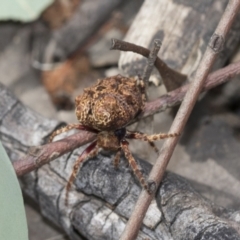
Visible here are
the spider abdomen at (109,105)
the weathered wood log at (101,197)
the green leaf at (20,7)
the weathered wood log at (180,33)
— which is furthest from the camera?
the green leaf at (20,7)

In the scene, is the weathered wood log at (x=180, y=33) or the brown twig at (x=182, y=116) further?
the weathered wood log at (x=180, y=33)

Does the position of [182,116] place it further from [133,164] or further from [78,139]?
[78,139]

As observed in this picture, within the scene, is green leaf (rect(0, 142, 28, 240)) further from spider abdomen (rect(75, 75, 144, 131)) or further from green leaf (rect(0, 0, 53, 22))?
green leaf (rect(0, 0, 53, 22))

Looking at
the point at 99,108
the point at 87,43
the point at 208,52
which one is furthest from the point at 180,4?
the point at 87,43

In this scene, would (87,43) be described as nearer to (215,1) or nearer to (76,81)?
(76,81)

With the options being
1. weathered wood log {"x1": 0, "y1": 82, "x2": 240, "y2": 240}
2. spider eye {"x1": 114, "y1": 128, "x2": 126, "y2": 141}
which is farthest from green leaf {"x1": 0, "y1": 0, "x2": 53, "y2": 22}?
spider eye {"x1": 114, "y1": 128, "x2": 126, "y2": 141}

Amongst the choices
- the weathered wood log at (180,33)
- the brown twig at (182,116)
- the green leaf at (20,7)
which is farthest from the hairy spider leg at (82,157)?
the green leaf at (20,7)

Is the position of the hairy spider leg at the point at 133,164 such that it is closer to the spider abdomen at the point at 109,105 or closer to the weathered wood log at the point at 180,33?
the spider abdomen at the point at 109,105

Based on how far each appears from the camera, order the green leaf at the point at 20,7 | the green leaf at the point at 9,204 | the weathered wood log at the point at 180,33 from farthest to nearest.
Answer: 1. the green leaf at the point at 20,7
2. the weathered wood log at the point at 180,33
3. the green leaf at the point at 9,204
